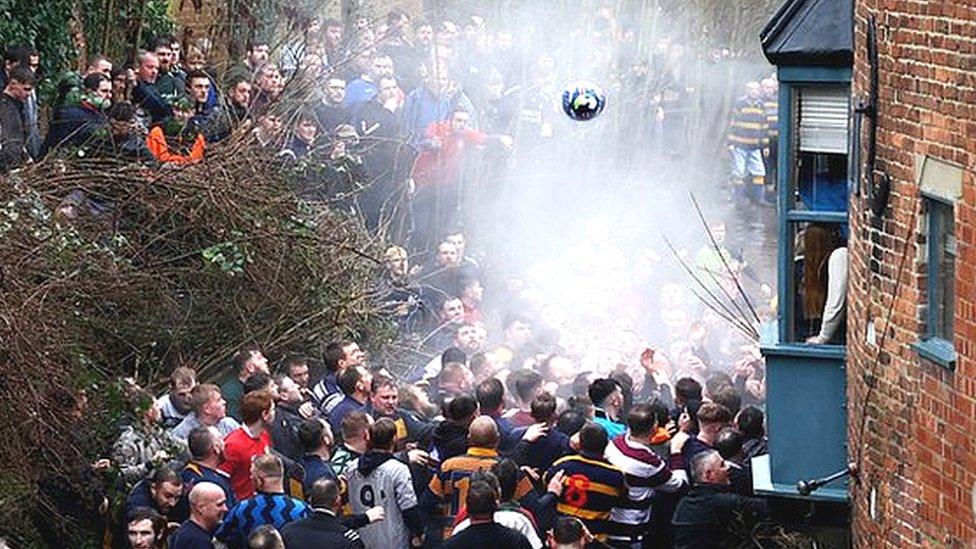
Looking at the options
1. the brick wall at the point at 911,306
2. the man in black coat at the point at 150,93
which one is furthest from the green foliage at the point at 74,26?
the brick wall at the point at 911,306

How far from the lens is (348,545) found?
461 inches

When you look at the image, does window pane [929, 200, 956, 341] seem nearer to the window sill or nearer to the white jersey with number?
the window sill

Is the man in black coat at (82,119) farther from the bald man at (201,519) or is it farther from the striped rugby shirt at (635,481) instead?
the striped rugby shirt at (635,481)

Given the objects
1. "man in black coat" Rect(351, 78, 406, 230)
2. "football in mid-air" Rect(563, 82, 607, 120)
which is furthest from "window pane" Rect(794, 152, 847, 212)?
"football in mid-air" Rect(563, 82, 607, 120)

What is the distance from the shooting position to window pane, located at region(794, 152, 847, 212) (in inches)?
507

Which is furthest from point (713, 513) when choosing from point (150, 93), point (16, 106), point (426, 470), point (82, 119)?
point (150, 93)

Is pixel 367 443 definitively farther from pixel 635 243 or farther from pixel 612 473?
pixel 635 243

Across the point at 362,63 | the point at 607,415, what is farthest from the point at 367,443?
the point at 362,63

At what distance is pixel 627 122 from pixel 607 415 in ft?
48.6

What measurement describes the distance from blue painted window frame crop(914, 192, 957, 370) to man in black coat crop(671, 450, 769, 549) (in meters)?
2.52

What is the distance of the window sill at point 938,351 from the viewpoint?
34.2ft

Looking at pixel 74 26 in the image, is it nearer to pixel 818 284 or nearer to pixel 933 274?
pixel 818 284

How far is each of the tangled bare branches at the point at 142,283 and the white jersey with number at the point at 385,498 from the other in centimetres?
168

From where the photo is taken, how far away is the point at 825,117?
12.7 metres
